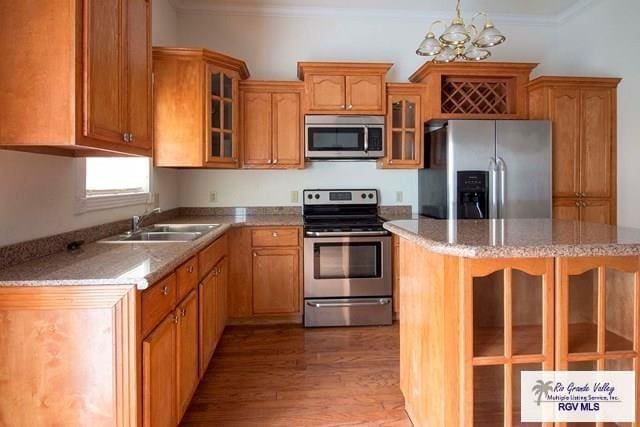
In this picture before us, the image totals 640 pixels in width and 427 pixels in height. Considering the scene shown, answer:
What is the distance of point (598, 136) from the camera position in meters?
3.36

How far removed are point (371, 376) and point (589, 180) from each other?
256cm

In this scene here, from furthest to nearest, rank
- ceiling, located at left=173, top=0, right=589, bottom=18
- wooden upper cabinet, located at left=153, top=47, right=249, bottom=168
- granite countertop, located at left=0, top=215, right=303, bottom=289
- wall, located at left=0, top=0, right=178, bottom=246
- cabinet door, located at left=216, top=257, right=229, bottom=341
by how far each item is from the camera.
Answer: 1. ceiling, located at left=173, top=0, right=589, bottom=18
2. wooden upper cabinet, located at left=153, top=47, right=249, bottom=168
3. cabinet door, located at left=216, top=257, right=229, bottom=341
4. wall, located at left=0, top=0, right=178, bottom=246
5. granite countertop, located at left=0, top=215, right=303, bottom=289

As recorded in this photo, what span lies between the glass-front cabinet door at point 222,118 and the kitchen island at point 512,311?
204 centimetres

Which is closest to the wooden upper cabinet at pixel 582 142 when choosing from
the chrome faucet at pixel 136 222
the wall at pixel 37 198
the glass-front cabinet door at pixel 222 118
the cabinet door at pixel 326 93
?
the cabinet door at pixel 326 93

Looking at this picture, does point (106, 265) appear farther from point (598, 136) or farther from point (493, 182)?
point (598, 136)

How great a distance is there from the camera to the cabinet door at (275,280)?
3314mm

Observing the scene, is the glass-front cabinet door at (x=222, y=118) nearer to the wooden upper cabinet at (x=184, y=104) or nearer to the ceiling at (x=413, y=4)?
the wooden upper cabinet at (x=184, y=104)

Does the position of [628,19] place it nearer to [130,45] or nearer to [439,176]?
[439,176]

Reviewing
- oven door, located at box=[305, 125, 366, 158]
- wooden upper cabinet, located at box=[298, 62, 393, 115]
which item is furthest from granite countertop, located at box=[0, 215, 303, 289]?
wooden upper cabinet, located at box=[298, 62, 393, 115]

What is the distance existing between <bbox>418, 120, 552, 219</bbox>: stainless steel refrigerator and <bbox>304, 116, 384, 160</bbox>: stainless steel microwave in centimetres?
60

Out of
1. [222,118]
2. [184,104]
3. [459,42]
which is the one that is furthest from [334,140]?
[459,42]

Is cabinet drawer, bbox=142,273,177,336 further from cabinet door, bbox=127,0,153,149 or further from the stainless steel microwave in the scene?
the stainless steel microwave

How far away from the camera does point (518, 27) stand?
4094 mm

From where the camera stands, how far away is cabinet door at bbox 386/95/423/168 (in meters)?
3.56
